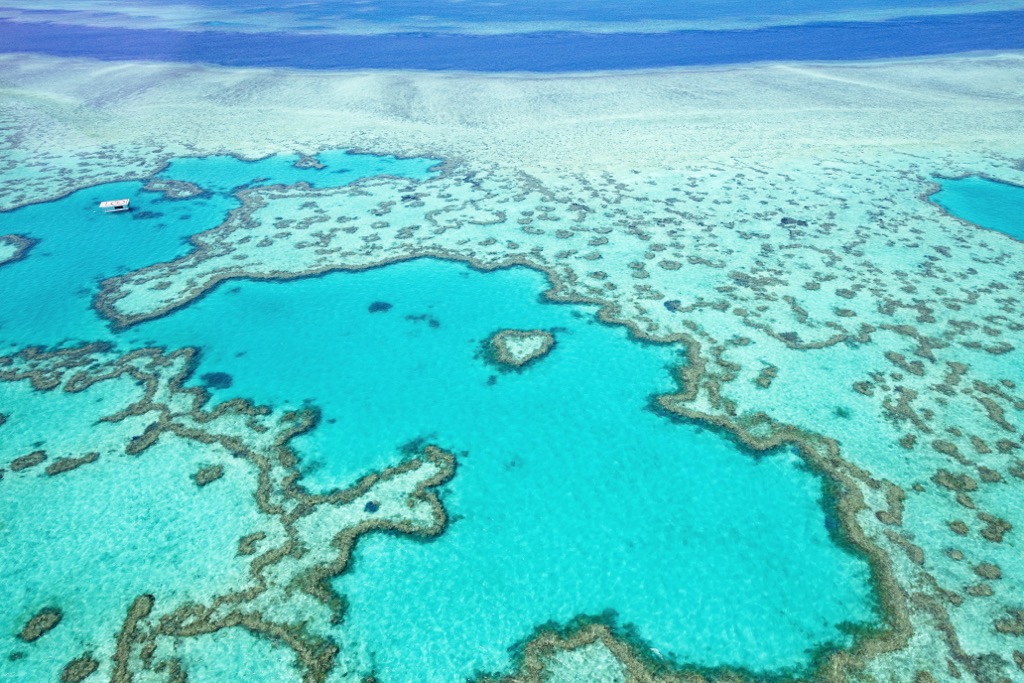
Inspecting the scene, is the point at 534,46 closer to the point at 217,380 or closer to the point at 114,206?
the point at 114,206

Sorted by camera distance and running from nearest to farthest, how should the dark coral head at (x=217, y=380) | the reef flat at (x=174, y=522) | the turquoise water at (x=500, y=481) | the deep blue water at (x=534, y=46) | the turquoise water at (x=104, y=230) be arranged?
the reef flat at (x=174, y=522)
the turquoise water at (x=500, y=481)
the dark coral head at (x=217, y=380)
the turquoise water at (x=104, y=230)
the deep blue water at (x=534, y=46)

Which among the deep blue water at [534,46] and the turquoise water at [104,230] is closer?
the turquoise water at [104,230]

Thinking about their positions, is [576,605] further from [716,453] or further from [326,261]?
[326,261]

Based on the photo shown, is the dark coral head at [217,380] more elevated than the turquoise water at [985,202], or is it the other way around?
the turquoise water at [985,202]

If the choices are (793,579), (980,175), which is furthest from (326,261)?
(980,175)

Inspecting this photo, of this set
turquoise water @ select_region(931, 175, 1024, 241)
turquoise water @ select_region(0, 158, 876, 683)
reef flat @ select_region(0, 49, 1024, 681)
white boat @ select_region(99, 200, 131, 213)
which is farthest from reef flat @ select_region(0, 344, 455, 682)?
turquoise water @ select_region(931, 175, 1024, 241)

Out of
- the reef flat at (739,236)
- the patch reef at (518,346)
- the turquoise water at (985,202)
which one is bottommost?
the patch reef at (518,346)

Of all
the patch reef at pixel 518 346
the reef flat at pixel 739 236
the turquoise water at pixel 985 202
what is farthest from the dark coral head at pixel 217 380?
the turquoise water at pixel 985 202

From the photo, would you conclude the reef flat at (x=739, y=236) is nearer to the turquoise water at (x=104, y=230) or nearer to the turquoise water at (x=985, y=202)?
the turquoise water at (x=985, y=202)
